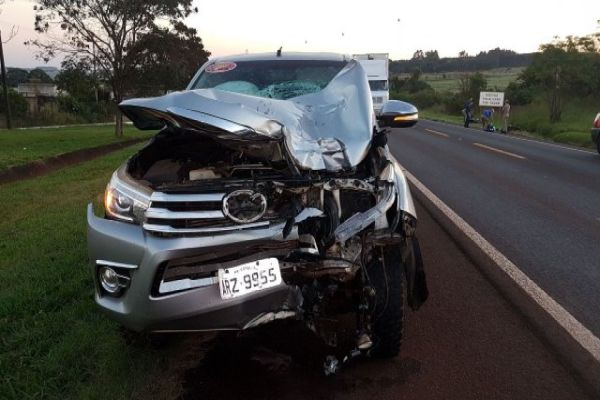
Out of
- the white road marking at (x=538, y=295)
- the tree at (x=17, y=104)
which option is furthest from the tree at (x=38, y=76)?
the white road marking at (x=538, y=295)

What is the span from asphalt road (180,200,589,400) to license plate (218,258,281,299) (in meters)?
0.66

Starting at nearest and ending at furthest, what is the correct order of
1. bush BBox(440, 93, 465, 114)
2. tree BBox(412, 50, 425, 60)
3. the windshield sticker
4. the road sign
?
the windshield sticker < the road sign < bush BBox(440, 93, 465, 114) < tree BBox(412, 50, 425, 60)

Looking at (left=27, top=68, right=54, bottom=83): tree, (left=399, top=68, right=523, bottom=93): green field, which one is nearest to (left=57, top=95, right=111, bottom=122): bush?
(left=27, top=68, right=54, bottom=83): tree

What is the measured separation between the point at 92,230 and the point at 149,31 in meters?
25.1

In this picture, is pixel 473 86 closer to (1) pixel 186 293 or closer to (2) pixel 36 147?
(2) pixel 36 147

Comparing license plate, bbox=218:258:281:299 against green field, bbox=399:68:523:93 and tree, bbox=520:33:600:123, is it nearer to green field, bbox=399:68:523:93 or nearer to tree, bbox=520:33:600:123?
tree, bbox=520:33:600:123

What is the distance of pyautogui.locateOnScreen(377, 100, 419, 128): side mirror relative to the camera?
529cm

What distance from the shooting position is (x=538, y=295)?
452cm

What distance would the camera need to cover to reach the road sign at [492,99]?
40969mm

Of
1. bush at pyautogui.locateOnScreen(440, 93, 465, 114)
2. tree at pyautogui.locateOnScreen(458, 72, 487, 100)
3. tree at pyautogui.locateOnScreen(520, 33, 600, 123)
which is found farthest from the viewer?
bush at pyautogui.locateOnScreen(440, 93, 465, 114)

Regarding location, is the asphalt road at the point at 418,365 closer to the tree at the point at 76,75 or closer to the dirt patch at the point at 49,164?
the dirt patch at the point at 49,164

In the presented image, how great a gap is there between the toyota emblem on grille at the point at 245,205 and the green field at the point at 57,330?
1.15 meters

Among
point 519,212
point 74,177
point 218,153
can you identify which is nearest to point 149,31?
point 74,177

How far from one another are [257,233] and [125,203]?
0.83m
